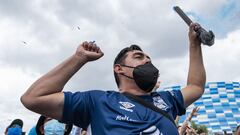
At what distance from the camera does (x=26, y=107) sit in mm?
2393

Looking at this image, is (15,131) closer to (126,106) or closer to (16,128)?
(16,128)

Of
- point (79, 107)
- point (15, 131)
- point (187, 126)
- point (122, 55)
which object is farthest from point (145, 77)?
point (187, 126)

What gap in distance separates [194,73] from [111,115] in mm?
1082

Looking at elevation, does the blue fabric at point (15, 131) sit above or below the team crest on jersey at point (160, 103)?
below

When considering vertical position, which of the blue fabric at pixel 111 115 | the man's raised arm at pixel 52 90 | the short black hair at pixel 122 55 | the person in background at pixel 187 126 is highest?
the short black hair at pixel 122 55

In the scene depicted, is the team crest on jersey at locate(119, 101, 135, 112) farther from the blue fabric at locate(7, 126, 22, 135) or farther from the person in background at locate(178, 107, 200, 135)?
the person in background at locate(178, 107, 200, 135)

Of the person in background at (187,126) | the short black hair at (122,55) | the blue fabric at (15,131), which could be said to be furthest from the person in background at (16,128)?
the short black hair at (122,55)

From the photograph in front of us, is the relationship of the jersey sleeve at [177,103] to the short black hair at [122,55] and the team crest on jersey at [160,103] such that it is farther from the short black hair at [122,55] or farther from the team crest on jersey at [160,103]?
the short black hair at [122,55]

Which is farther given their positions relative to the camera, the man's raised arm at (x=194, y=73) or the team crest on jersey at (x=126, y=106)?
the man's raised arm at (x=194, y=73)

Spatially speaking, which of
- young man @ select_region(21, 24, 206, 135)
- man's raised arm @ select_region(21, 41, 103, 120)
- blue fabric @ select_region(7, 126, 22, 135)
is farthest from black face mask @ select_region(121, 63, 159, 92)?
blue fabric @ select_region(7, 126, 22, 135)

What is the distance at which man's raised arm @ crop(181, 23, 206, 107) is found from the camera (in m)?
3.06

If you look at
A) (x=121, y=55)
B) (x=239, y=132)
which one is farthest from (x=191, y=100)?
(x=239, y=132)

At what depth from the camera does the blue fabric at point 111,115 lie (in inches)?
94.3

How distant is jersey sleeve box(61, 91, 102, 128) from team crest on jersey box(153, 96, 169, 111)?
1.49 ft
